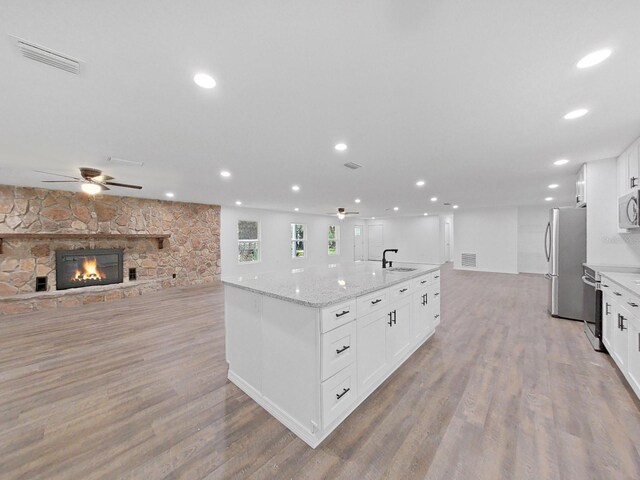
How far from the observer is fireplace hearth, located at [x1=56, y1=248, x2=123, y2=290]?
544 centimetres

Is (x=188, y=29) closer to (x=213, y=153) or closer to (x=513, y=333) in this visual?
(x=213, y=153)

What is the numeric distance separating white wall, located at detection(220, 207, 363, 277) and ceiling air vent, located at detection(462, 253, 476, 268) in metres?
5.00

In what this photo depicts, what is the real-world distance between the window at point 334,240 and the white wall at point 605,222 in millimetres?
8981

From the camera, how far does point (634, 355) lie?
6.72ft

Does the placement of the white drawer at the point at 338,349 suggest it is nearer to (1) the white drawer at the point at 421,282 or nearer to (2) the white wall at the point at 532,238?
(1) the white drawer at the point at 421,282

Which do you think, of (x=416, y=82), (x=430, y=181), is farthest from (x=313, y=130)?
(x=430, y=181)

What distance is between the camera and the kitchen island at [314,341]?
5.56 ft

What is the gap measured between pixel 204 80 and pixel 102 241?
6.13 metres

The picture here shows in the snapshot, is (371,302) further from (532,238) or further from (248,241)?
(532,238)

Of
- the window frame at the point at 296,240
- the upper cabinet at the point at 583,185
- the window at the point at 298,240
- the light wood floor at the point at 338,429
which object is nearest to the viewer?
the light wood floor at the point at 338,429

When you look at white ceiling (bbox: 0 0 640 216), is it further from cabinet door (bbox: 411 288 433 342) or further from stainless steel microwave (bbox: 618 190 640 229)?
cabinet door (bbox: 411 288 433 342)

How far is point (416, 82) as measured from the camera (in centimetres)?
177

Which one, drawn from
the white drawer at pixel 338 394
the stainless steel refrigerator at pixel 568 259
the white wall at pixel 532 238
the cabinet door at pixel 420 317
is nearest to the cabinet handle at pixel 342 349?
the white drawer at pixel 338 394

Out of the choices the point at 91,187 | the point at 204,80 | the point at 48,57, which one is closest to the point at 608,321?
the point at 204,80
